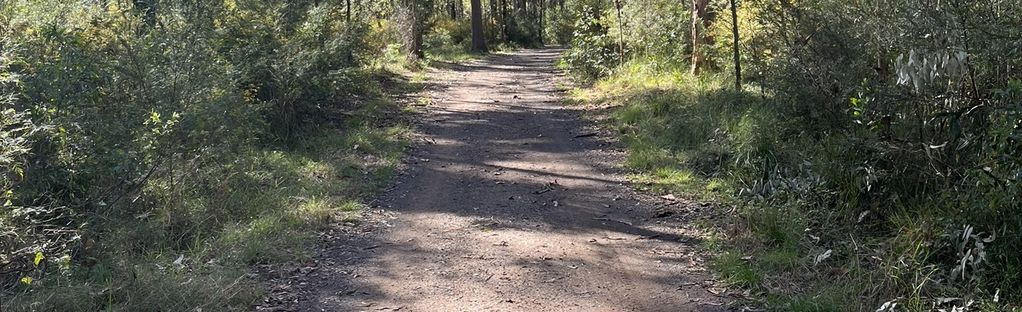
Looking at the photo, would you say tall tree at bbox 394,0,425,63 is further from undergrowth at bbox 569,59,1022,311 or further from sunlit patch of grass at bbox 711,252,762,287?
sunlit patch of grass at bbox 711,252,762,287

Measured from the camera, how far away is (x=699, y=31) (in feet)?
53.2

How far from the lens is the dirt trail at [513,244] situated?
5812mm

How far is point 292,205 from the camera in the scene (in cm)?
832

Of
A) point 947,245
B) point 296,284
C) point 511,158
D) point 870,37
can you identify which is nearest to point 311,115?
point 511,158

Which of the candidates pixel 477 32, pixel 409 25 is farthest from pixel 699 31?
pixel 477 32

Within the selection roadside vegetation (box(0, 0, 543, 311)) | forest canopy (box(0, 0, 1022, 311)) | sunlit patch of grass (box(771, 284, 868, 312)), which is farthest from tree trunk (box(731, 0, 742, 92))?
sunlit patch of grass (box(771, 284, 868, 312))

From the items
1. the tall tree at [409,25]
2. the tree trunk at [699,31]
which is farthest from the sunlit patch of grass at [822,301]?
the tall tree at [409,25]

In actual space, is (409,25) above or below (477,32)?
above

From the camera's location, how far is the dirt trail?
5812 mm

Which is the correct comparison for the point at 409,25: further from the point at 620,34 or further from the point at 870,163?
the point at 870,163

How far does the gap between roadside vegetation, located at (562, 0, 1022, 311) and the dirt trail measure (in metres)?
0.53

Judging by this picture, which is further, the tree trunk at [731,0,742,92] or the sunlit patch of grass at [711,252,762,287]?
the tree trunk at [731,0,742,92]

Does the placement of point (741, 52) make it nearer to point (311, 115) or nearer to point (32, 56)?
point (311, 115)

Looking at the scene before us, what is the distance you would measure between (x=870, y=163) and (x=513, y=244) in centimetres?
303
